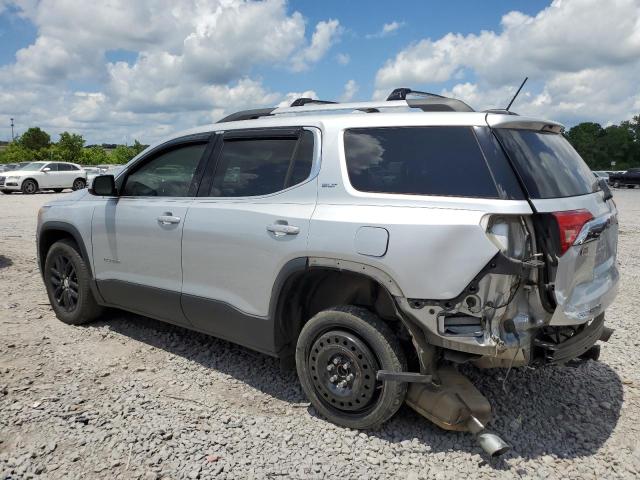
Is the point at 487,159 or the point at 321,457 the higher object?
the point at 487,159

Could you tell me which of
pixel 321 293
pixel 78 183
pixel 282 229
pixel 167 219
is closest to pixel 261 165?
pixel 282 229

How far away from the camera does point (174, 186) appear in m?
4.31

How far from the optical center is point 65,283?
17.0 feet

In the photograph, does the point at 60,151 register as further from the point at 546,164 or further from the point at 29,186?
the point at 546,164

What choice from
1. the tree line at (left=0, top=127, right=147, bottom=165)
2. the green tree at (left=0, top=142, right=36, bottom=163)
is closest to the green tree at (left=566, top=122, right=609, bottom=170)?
the tree line at (left=0, top=127, right=147, bottom=165)

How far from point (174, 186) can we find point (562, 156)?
2.84 metres

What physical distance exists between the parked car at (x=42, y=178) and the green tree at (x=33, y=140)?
97.6 feet

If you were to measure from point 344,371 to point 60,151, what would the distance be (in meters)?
49.2

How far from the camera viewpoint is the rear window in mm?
2891

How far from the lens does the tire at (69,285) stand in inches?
195

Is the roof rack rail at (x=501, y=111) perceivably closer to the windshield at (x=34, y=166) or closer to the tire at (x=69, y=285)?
the tire at (x=69, y=285)

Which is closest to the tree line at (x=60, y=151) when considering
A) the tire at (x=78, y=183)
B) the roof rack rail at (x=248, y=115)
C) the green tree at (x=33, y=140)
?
the green tree at (x=33, y=140)

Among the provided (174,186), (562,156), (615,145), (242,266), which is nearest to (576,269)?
(562,156)

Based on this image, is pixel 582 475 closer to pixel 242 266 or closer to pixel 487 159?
pixel 487 159
